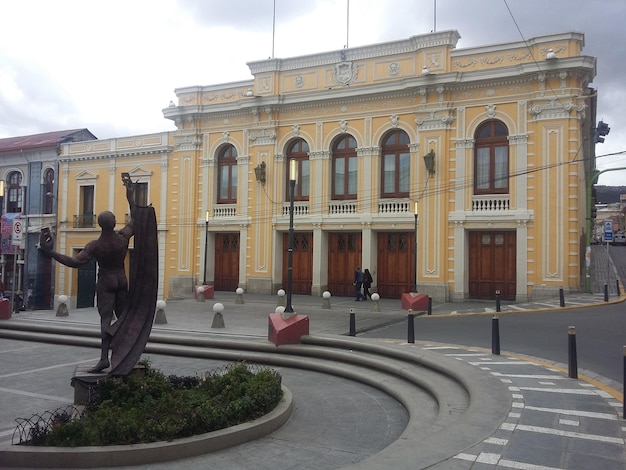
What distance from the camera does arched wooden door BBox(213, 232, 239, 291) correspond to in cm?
2967

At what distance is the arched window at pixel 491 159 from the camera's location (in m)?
23.5

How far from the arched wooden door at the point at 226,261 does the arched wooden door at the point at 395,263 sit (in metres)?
8.03

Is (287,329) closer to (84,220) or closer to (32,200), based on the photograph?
(84,220)

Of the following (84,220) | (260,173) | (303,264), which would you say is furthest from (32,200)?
(303,264)

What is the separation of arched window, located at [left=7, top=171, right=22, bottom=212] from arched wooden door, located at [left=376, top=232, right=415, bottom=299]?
2448 cm

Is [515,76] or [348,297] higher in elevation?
[515,76]

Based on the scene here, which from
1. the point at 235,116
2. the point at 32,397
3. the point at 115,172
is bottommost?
the point at 32,397

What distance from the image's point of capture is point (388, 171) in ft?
85.5

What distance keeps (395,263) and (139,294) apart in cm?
1860

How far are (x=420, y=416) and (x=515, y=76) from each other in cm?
1892

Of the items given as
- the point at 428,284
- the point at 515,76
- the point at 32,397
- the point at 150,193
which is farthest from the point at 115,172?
the point at 32,397

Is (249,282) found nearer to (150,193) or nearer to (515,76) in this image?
(150,193)

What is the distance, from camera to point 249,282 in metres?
28.4

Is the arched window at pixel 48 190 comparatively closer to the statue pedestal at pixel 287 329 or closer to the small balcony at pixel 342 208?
the small balcony at pixel 342 208
